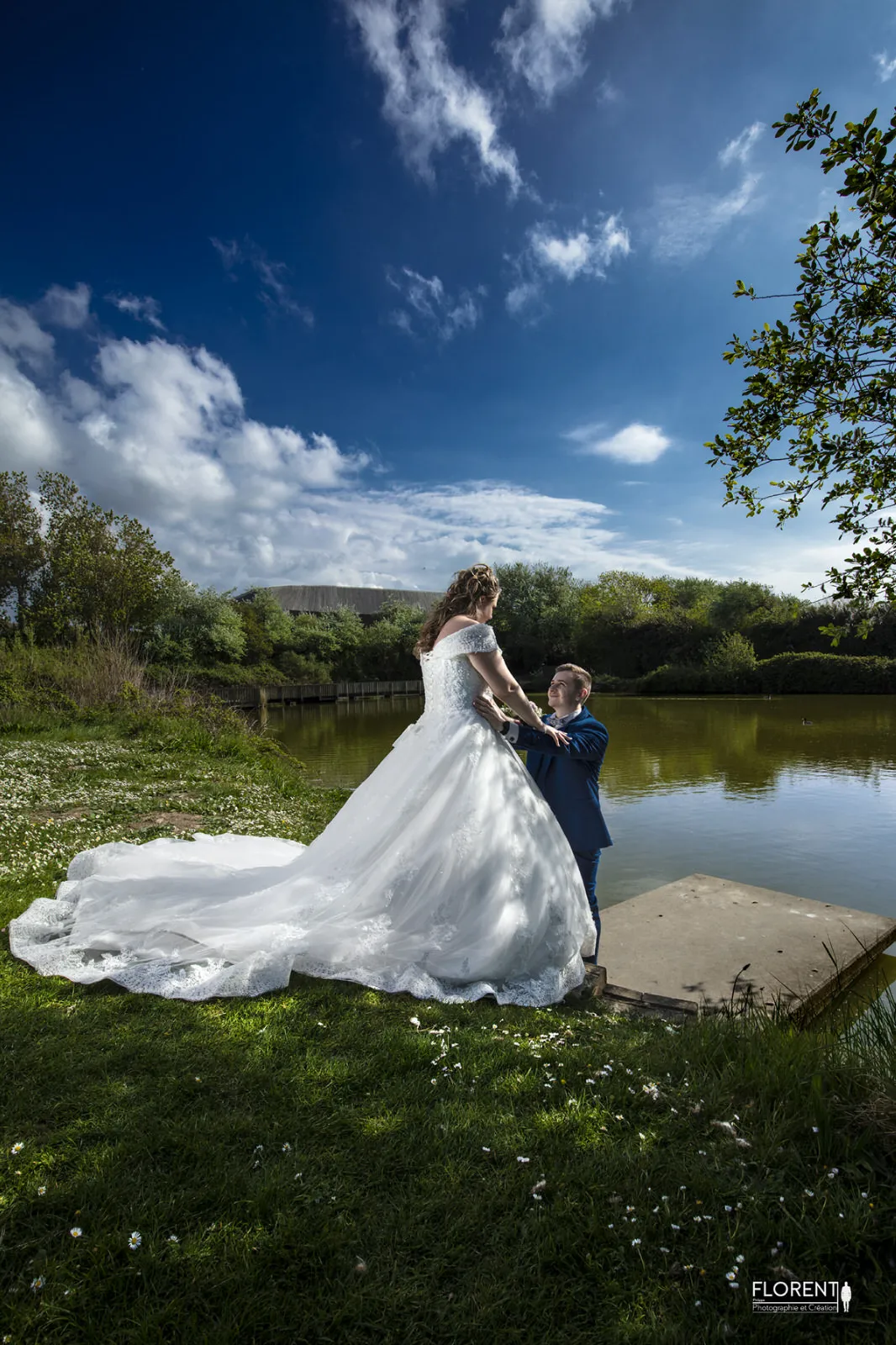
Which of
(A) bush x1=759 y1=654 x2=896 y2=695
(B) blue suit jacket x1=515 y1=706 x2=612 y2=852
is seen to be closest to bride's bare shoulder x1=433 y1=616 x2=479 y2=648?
(B) blue suit jacket x1=515 y1=706 x2=612 y2=852

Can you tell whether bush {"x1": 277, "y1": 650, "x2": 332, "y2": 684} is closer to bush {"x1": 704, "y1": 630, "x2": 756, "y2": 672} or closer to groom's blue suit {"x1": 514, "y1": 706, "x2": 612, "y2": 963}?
bush {"x1": 704, "y1": 630, "x2": 756, "y2": 672}

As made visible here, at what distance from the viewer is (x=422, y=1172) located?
2.31m

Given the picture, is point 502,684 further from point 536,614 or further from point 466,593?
point 536,614

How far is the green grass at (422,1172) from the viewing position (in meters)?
1.83

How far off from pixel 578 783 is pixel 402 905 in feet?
4.67

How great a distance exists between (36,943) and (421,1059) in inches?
106

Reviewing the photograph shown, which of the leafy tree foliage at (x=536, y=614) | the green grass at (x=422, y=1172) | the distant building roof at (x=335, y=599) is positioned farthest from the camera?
the distant building roof at (x=335, y=599)

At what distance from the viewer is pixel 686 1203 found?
217cm

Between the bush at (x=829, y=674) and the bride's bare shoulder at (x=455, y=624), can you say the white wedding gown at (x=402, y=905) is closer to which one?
the bride's bare shoulder at (x=455, y=624)

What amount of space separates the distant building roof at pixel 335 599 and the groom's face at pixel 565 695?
68.6 meters

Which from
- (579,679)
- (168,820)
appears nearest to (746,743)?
(168,820)

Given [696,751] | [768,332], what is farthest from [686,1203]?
[696,751]

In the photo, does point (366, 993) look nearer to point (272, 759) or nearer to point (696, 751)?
point (272, 759)
